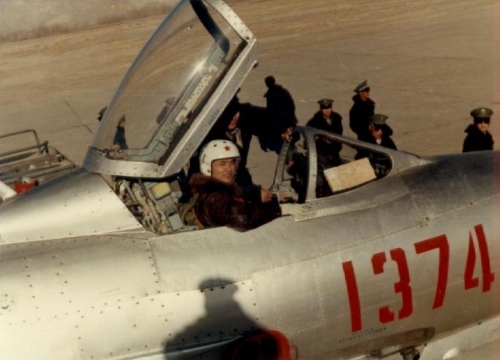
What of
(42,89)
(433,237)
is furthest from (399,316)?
(42,89)

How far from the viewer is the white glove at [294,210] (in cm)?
592

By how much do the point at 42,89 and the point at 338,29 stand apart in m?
A: 12.3

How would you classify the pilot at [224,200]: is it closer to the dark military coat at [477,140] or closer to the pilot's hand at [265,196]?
the pilot's hand at [265,196]

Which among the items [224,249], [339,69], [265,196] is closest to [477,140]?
[265,196]

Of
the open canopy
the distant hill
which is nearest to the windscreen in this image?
the open canopy

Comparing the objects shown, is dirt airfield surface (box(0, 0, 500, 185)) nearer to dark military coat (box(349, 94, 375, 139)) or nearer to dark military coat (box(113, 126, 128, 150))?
dark military coat (box(349, 94, 375, 139))

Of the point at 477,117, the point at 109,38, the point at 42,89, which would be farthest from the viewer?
the point at 109,38

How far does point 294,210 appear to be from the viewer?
595cm

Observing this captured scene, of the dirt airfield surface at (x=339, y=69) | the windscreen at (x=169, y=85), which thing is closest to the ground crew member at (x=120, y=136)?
the windscreen at (x=169, y=85)

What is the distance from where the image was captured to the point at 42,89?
93.1ft

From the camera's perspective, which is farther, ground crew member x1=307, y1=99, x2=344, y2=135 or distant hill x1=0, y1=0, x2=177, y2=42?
distant hill x1=0, y1=0, x2=177, y2=42

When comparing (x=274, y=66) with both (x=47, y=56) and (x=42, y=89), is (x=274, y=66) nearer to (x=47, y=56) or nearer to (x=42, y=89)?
(x=42, y=89)

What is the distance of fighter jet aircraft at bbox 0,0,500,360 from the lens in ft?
17.8

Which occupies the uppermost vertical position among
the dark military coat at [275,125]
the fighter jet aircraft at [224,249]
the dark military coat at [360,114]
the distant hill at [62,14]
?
the distant hill at [62,14]
